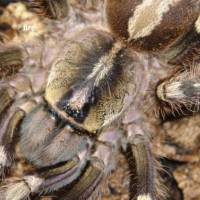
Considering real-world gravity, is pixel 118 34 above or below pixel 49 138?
above

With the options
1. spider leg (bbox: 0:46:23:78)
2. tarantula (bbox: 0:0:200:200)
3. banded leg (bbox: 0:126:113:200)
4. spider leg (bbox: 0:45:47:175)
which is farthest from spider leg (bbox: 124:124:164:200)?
spider leg (bbox: 0:46:23:78)

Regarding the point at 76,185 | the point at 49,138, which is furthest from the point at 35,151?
the point at 76,185

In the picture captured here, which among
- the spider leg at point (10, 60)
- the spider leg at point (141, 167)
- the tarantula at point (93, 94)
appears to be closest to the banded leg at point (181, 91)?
the tarantula at point (93, 94)

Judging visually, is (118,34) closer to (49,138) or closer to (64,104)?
(64,104)

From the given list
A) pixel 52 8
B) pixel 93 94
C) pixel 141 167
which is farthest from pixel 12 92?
pixel 141 167

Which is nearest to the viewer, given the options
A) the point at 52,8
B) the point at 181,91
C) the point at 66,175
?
the point at 66,175

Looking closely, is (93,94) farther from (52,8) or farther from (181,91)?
(52,8)

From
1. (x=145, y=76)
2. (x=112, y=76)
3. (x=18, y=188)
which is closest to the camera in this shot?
(x=18, y=188)

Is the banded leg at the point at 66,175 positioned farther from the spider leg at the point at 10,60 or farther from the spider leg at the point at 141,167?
the spider leg at the point at 10,60
